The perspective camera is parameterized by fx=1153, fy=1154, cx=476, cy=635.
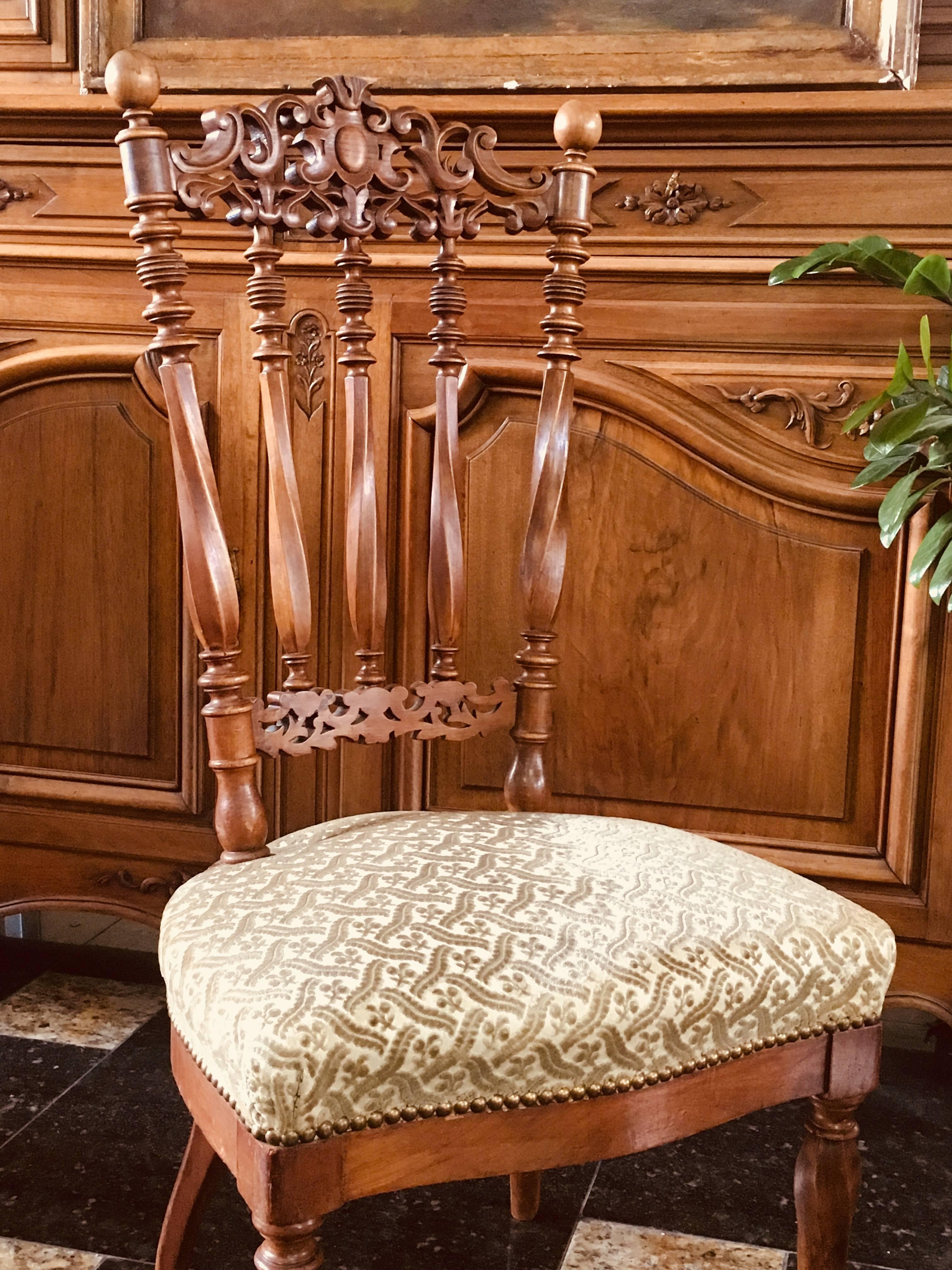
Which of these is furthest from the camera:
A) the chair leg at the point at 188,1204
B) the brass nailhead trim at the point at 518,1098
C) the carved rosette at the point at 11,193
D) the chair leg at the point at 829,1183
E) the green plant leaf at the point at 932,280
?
the carved rosette at the point at 11,193

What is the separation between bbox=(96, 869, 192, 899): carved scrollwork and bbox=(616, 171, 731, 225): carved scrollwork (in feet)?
3.66

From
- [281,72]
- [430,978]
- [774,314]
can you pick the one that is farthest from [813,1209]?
[281,72]

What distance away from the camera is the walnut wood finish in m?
0.71

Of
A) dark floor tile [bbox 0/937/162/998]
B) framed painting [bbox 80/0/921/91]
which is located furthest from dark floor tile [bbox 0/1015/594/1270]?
framed painting [bbox 80/0/921/91]

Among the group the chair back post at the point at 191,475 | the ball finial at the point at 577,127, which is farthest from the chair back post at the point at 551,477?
the chair back post at the point at 191,475

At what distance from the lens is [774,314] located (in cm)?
145

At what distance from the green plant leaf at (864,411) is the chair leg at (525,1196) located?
2.99 feet

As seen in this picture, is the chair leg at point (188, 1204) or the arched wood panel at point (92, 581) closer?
the chair leg at point (188, 1204)

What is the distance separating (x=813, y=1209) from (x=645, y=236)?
44.0 inches

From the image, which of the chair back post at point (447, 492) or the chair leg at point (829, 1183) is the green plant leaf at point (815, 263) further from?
the chair leg at point (829, 1183)

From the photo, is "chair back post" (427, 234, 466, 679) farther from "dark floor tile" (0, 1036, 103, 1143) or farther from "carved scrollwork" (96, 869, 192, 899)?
"dark floor tile" (0, 1036, 103, 1143)

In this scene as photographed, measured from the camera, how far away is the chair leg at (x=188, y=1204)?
3.29ft

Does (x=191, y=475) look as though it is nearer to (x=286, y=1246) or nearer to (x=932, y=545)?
(x=286, y=1246)

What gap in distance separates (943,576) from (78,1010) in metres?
1.38
